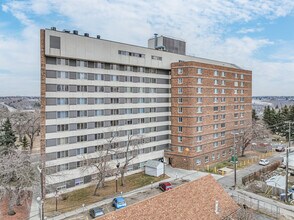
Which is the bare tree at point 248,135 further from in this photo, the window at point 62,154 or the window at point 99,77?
the window at point 62,154

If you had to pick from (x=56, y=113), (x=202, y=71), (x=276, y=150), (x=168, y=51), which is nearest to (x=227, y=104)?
(x=202, y=71)

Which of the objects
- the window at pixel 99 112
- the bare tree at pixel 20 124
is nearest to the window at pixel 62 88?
the window at pixel 99 112

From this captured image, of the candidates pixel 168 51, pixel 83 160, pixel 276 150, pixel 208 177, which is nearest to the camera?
pixel 208 177

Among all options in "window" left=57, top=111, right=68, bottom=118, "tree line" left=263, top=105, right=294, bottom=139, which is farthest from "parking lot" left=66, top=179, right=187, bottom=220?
"tree line" left=263, top=105, right=294, bottom=139

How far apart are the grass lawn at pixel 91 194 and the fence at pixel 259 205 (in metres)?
12.7

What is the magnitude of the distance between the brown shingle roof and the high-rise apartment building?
19.6 meters

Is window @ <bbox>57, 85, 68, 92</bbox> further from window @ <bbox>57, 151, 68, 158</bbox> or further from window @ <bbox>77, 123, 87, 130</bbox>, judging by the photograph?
window @ <bbox>57, 151, 68, 158</bbox>

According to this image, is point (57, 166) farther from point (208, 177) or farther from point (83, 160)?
point (208, 177)

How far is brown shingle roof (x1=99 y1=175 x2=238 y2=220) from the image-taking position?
16.2m

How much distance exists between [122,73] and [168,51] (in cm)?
1304

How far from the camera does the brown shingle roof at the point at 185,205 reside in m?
16.2

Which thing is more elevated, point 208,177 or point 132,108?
point 132,108

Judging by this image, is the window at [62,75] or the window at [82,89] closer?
the window at [62,75]

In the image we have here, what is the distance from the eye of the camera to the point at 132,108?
4241 centimetres
